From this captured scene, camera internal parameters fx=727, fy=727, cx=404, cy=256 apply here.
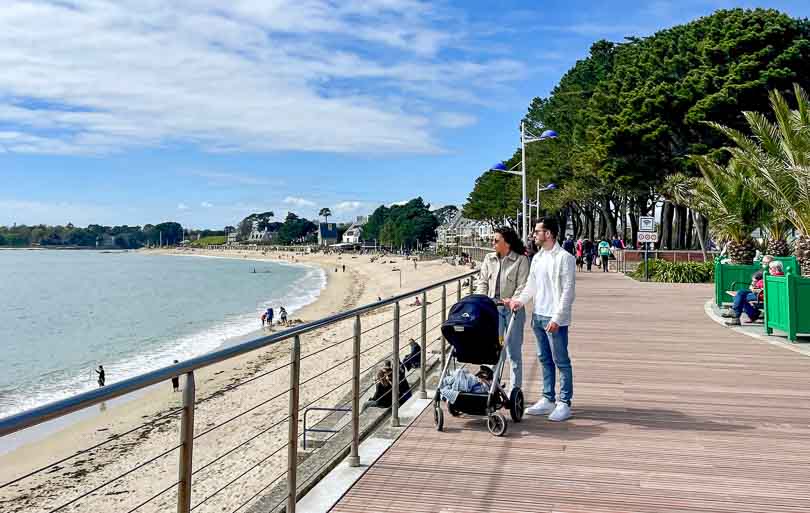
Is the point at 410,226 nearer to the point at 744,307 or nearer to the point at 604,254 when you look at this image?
the point at 604,254

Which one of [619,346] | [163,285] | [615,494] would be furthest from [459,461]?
[163,285]

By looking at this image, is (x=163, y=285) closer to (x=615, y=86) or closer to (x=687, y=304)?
(x=615, y=86)

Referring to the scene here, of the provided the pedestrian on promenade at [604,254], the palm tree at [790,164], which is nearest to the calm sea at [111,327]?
the pedestrian on promenade at [604,254]

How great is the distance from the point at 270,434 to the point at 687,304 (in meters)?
9.15

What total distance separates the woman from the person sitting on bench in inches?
296

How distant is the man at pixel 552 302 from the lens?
529cm

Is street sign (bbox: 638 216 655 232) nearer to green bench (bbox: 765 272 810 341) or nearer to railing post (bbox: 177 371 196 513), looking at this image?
green bench (bbox: 765 272 810 341)

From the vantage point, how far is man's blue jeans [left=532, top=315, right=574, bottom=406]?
213 inches

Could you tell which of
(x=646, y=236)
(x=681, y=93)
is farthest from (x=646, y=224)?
(x=681, y=93)

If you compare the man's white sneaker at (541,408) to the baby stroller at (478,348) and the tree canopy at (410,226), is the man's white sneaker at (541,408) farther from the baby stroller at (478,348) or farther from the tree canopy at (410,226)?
the tree canopy at (410,226)

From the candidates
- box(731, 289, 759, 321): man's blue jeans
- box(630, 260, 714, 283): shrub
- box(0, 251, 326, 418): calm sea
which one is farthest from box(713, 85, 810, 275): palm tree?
box(0, 251, 326, 418): calm sea

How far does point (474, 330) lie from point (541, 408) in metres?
1.03

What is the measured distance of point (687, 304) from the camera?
15562mm

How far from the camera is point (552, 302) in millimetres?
5402
